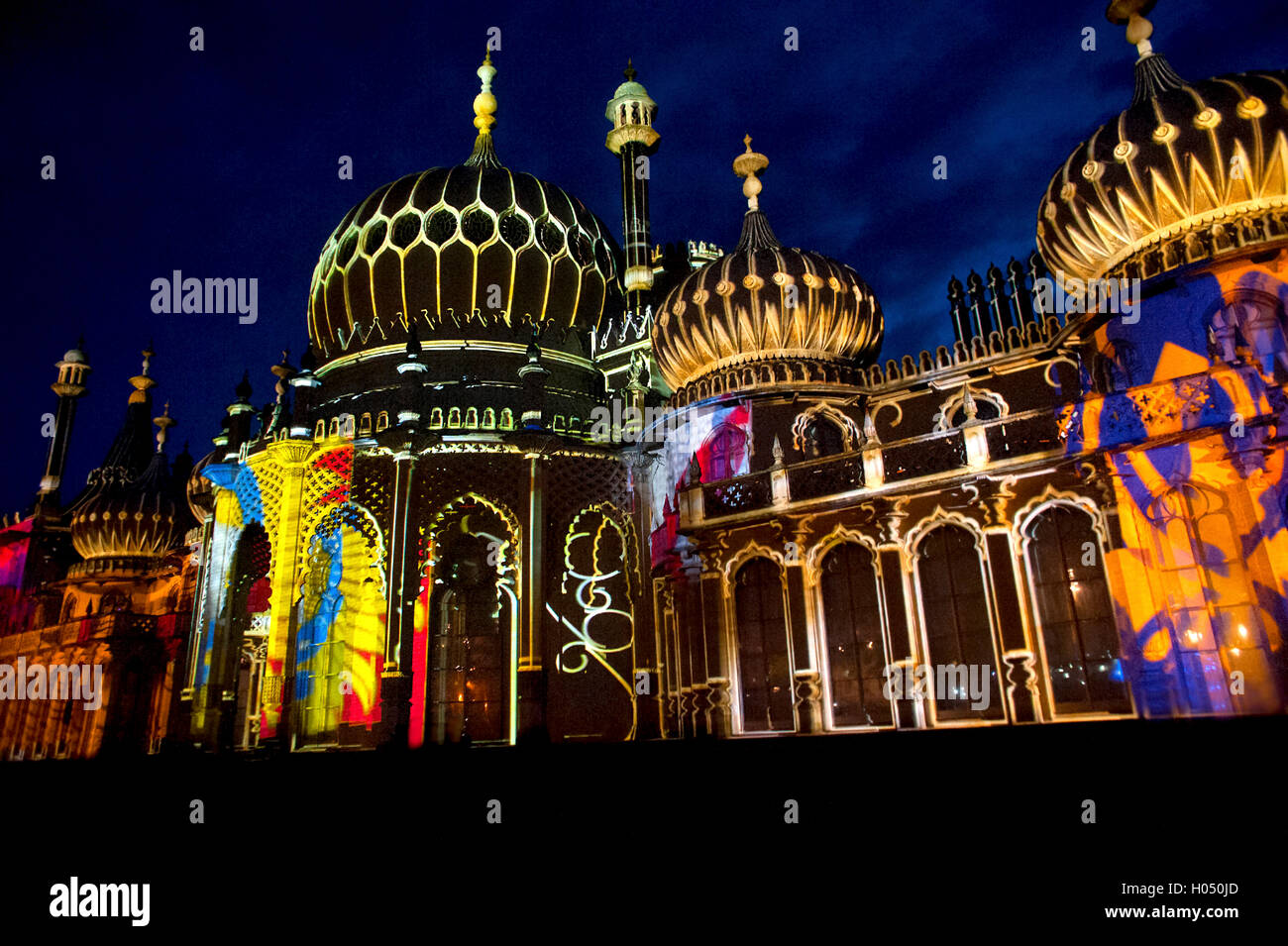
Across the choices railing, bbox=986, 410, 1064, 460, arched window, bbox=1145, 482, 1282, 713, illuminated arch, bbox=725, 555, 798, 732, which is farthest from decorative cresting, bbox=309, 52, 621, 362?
arched window, bbox=1145, 482, 1282, 713

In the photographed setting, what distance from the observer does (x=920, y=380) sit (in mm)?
16812

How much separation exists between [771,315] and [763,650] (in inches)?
272

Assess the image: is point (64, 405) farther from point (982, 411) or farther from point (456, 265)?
point (982, 411)

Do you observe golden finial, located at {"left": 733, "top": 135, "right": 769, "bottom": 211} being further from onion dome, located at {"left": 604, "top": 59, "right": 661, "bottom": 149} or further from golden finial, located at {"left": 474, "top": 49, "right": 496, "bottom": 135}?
golden finial, located at {"left": 474, "top": 49, "right": 496, "bottom": 135}

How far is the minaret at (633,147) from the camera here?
2348 cm

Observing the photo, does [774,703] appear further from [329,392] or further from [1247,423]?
[329,392]

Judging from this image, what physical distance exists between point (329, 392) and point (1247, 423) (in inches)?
796

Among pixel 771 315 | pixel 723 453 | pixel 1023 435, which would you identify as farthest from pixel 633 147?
pixel 1023 435

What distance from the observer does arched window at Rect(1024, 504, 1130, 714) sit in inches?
484

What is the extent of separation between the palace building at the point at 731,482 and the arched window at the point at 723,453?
7cm

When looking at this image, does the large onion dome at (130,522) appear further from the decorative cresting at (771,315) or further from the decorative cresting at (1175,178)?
the decorative cresting at (1175,178)

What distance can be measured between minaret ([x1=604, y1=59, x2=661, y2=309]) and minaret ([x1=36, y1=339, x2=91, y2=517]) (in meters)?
27.0
